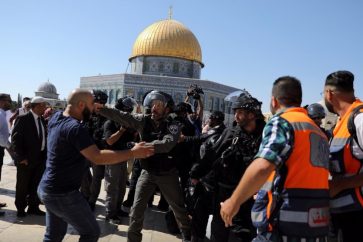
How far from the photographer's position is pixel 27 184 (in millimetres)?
5945

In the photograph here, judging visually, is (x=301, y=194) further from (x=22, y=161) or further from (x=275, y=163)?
(x=22, y=161)

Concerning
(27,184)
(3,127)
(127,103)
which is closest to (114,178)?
(127,103)

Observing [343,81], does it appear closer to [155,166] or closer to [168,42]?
[155,166]

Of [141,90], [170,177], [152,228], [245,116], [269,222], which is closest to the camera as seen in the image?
[269,222]

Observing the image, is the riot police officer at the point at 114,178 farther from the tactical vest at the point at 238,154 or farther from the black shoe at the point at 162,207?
the tactical vest at the point at 238,154

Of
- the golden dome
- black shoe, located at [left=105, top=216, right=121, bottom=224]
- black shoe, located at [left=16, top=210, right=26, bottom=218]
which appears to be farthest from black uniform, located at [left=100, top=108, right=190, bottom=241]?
the golden dome

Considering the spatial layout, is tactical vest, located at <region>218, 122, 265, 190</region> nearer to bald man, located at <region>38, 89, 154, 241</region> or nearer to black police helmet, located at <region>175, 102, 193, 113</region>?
bald man, located at <region>38, 89, 154, 241</region>

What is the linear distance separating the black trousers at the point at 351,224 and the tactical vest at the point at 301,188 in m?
0.59

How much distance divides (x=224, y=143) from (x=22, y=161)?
3.53 meters

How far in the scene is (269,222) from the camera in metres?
2.44

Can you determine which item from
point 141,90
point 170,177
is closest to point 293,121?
point 170,177

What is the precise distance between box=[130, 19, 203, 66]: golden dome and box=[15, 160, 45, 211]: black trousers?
40.1m

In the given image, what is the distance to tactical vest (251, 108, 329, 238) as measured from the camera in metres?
2.35

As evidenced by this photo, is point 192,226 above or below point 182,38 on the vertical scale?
below
